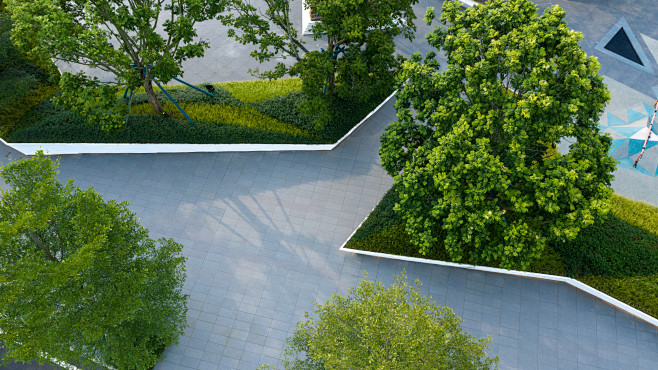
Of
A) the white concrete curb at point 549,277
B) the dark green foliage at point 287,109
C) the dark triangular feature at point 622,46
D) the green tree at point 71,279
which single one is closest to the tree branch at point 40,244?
the green tree at point 71,279

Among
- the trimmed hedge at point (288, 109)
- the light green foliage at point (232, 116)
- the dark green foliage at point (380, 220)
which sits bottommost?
the dark green foliage at point (380, 220)

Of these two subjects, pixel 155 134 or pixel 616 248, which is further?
pixel 155 134

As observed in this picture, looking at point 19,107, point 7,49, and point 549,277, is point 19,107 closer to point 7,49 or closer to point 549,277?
point 7,49

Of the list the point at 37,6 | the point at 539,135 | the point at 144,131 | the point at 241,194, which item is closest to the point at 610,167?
the point at 539,135

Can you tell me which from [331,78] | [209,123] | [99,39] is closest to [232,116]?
[209,123]

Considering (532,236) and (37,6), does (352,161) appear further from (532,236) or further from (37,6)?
(37,6)

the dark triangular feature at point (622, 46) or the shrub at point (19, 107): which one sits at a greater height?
the dark triangular feature at point (622, 46)

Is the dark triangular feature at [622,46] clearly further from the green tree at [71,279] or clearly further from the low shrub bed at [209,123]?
the green tree at [71,279]
